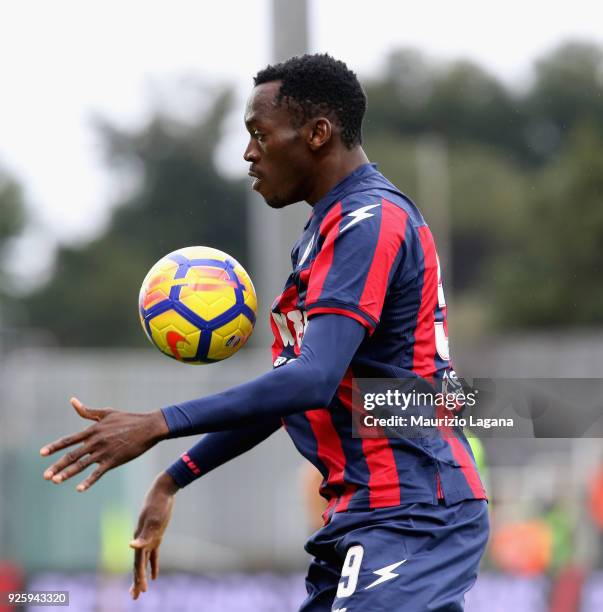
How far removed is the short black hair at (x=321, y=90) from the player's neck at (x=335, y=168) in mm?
38

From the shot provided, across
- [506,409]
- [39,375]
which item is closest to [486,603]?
[506,409]

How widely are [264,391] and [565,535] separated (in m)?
9.11

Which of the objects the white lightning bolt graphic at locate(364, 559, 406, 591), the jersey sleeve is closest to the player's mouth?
the jersey sleeve

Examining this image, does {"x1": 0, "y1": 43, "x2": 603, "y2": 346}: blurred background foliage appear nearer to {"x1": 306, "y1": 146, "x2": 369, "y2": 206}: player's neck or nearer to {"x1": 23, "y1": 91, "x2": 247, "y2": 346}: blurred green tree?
{"x1": 23, "y1": 91, "x2": 247, "y2": 346}: blurred green tree

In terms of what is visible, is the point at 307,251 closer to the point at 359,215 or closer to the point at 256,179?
the point at 359,215

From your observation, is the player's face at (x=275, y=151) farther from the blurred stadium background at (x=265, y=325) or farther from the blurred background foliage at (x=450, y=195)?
the blurred background foliage at (x=450, y=195)

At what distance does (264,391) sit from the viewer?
3635 millimetres

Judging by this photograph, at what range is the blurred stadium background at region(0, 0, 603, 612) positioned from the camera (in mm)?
10227

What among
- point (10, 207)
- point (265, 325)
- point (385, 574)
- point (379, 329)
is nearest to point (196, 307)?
point (379, 329)

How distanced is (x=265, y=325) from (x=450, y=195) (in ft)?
121

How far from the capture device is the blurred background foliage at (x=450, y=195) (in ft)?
115

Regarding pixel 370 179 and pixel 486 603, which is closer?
pixel 370 179

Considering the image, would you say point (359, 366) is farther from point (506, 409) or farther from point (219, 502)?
point (219, 502)

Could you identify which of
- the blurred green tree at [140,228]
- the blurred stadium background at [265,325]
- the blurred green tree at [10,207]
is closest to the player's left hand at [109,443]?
the blurred stadium background at [265,325]
